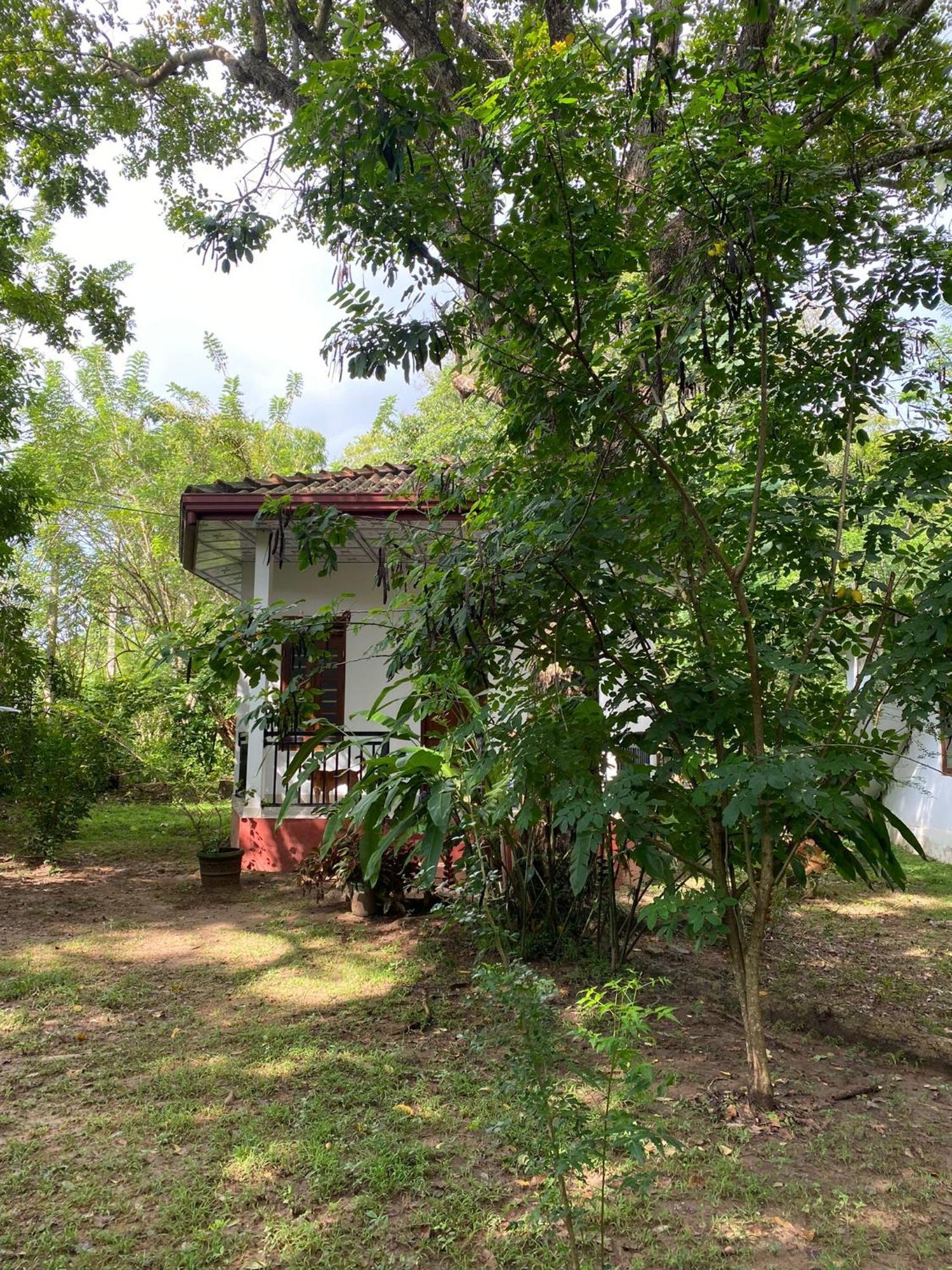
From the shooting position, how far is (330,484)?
8320mm

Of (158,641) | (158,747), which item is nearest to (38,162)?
(158,747)

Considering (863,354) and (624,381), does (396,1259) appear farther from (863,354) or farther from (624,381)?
(863,354)

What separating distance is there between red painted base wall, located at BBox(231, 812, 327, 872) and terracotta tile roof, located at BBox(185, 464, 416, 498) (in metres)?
3.14

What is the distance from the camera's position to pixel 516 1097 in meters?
2.26

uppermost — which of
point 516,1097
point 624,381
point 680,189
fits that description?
point 680,189

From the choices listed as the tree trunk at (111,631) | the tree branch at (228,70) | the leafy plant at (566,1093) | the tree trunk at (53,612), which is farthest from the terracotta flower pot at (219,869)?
the tree trunk at (53,612)

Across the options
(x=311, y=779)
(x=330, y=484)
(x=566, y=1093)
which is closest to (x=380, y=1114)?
(x=566, y=1093)

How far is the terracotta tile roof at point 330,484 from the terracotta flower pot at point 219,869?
10.8ft

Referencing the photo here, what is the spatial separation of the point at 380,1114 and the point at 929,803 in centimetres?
961

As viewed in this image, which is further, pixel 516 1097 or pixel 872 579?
pixel 872 579

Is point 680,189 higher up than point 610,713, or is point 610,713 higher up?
point 680,189

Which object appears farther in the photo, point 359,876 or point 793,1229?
point 359,876

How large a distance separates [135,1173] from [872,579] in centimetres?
352

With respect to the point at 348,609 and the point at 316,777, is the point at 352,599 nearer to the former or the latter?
the point at 348,609
